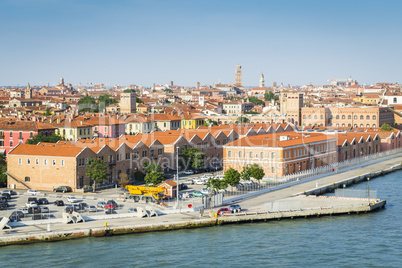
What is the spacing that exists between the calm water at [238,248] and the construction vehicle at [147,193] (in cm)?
410

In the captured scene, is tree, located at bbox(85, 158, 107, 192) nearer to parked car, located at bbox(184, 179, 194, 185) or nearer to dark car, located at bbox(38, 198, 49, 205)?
dark car, located at bbox(38, 198, 49, 205)

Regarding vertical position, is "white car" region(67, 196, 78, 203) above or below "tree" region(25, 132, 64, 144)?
below

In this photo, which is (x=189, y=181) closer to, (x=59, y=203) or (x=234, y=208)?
(x=234, y=208)

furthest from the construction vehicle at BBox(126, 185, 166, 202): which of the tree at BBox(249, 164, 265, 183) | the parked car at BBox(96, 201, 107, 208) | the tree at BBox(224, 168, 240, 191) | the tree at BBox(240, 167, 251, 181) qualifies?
the tree at BBox(249, 164, 265, 183)

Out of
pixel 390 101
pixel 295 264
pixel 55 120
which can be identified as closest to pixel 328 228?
pixel 295 264

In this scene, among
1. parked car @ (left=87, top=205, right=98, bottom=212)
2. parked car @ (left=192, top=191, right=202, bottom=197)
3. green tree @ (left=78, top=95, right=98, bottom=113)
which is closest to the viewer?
parked car @ (left=87, top=205, right=98, bottom=212)

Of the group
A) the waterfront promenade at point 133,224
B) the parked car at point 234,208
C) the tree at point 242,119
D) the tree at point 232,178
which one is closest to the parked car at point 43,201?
the waterfront promenade at point 133,224

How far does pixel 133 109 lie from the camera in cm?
6925

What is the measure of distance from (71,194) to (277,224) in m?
9.80

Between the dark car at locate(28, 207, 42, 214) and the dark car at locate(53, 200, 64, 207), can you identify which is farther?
the dark car at locate(53, 200, 64, 207)

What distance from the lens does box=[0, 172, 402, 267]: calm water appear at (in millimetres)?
19391

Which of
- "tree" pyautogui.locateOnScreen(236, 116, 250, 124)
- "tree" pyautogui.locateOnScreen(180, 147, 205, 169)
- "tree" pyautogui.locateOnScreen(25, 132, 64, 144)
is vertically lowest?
"tree" pyautogui.locateOnScreen(180, 147, 205, 169)

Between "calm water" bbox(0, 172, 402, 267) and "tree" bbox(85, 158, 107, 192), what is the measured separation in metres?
8.15

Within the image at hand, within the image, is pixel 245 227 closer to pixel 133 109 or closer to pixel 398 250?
pixel 398 250
